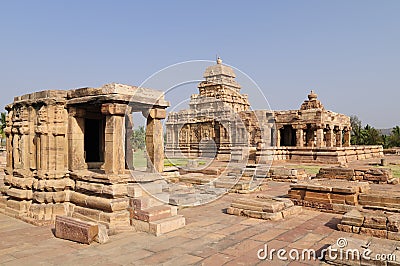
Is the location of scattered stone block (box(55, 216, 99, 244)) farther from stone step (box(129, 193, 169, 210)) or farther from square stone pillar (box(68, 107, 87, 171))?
square stone pillar (box(68, 107, 87, 171))

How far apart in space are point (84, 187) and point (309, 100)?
22.1m

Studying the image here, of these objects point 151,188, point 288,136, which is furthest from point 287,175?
point 288,136

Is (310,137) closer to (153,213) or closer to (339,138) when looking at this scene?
(339,138)

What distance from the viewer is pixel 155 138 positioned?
7578mm

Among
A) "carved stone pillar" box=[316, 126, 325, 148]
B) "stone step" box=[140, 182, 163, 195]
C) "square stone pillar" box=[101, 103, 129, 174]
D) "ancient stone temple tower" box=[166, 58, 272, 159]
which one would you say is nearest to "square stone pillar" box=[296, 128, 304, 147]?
"carved stone pillar" box=[316, 126, 325, 148]

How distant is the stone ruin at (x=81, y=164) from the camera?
6242 mm

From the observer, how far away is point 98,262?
4.45 metres

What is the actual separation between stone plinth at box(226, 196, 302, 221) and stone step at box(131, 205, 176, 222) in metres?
1.86

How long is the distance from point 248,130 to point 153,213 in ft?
73.4

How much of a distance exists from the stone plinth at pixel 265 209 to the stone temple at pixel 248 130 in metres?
13.7

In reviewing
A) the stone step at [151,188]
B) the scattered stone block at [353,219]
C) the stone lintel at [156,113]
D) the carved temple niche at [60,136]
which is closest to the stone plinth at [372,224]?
the scattered stone block at [353,219]

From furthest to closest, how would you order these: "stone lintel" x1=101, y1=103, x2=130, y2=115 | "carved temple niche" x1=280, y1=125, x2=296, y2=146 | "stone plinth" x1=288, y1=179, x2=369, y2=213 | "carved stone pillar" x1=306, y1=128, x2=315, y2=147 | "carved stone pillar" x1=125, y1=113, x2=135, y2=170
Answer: "carved temple niche" x1=280, y1=125, x2=296, y2=146
"carved stone pillar" x1=306, y1=128, x2=315, y2=147
"carved stone pillar" x1=125, y1=113, x2=135, y2=170
"stone plinth" x1=288, y1=179, x2=369, y2=213
"stone lintel" x1=101, y1=103, x2=130, y2=115

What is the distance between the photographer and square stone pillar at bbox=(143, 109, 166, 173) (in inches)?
298

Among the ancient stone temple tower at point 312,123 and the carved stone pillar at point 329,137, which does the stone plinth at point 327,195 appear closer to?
the ancient stone temple tower at point 312,123
